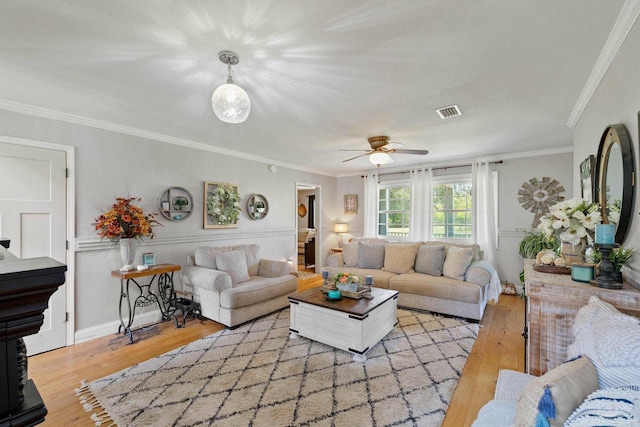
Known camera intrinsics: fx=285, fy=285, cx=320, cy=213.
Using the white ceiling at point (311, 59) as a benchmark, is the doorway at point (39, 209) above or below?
below

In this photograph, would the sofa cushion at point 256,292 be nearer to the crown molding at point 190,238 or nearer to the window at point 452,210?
the crown molding at point 190,238

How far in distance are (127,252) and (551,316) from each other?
3708 millimetres

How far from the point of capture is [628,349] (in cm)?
99

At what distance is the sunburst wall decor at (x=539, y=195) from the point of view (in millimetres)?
4383

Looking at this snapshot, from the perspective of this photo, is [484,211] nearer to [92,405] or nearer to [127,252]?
[127,252]

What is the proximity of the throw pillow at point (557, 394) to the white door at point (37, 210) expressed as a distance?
352cm

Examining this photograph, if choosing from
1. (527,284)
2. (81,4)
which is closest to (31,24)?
(81,4)

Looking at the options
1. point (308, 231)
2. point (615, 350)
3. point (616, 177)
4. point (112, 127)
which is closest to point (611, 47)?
point (616, 177)

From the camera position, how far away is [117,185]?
10.7 ft

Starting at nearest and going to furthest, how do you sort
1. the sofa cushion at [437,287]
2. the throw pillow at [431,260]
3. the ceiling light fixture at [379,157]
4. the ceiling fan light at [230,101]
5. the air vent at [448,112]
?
the ceiling fan light at [230,101], the air vent at [448,112], the sofa cushion at [437,287], the ceiling light fixture at [379,157], the throw pillow at [431,260]

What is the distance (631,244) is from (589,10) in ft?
4.29

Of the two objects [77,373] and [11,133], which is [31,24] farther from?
[77,373]

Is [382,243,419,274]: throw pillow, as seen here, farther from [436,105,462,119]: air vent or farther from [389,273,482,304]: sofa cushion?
[436,105,462,119]: air vent

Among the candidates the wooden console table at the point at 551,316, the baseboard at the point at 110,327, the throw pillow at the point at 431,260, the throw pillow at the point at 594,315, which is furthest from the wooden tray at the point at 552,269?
the baseboard at the point at 110,327
